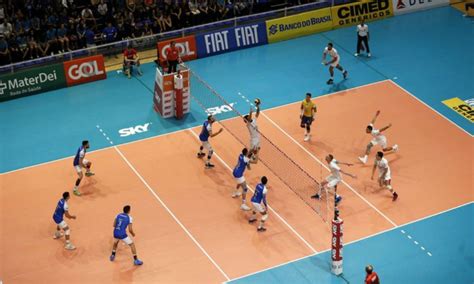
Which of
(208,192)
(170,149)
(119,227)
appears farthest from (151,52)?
(119,227)

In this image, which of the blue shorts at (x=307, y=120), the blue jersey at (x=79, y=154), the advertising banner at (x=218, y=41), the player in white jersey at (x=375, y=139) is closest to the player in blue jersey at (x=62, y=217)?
the blue jersey at (x=79, y=154)

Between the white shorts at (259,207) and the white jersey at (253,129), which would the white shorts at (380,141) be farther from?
the white shorts at (259,207)

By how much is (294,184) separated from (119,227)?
26.9ft

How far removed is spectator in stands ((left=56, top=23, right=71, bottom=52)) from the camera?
47875 mm

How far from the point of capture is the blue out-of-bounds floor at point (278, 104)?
114ft

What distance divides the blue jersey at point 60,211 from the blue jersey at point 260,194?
706 centimetres

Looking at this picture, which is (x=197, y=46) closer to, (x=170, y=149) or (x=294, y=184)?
(x=170, y=149)

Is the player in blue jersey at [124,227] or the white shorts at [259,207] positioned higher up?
the player in blue jersey at [124,227]

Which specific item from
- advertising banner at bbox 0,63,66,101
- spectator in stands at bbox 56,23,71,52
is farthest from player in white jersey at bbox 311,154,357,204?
spectator in stands at bbox 56,23,71,52

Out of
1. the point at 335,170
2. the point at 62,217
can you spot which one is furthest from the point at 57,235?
the point at 335,170

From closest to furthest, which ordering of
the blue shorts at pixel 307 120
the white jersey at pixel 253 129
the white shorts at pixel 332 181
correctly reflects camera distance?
the white shorts at pixel 332 181, the white jersey at pixel 253 129, the blue shorts at pixel 307 120

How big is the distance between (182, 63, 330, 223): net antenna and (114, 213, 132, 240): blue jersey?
736 centimetres

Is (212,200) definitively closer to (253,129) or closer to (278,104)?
(253,129)

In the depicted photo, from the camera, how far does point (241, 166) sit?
36375mm
